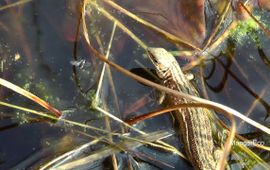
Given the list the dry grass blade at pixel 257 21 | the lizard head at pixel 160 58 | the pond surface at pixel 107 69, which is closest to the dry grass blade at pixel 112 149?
the pond surface at pixel 107 69

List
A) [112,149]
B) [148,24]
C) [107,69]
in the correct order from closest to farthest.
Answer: [112,149]
[107,69]
[148,24]

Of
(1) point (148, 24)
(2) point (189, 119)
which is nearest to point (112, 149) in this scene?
(2) point (189, 119)

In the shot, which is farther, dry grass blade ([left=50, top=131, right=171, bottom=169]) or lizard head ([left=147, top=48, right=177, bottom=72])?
lizard head ([left=147, top=48, right=177, bottom=72])

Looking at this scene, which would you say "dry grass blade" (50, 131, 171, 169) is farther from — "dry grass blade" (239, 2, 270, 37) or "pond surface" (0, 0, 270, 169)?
"dry grass blade" (239, 2, 270, 37)

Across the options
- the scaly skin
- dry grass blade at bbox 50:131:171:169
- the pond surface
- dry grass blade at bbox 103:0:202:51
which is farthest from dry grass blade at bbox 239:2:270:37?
dry grass blade at bbox 50:131:171:169

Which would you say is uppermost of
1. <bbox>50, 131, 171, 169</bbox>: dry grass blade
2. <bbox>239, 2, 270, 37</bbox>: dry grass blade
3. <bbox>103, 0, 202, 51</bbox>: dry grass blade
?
<bbox>103, 0, 202, 51</bbox>: dry grass blade

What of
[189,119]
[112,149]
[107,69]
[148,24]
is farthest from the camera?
[148,24]

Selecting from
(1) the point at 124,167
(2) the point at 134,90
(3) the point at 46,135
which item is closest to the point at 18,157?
(3) the point at 46,135

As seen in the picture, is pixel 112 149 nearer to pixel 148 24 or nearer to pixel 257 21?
pixel 148 24

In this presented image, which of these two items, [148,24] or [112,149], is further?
[148,24]
